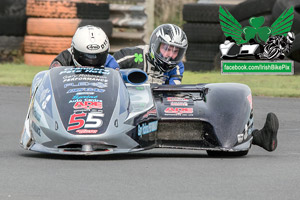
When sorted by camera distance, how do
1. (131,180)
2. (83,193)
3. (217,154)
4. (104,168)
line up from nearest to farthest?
(83,193), (131,180), (104,168), (217,154)

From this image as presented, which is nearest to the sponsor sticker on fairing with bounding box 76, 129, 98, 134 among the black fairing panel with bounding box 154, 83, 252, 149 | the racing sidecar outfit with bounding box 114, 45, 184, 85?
the black fairing panel with bounding box 154, 83, 252, 149

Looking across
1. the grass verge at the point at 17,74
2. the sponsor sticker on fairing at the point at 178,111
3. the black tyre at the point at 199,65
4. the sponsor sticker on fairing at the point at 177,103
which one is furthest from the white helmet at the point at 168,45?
the black tyre at the point at 199,65

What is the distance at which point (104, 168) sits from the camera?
6457 mm

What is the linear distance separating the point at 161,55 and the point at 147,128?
68.6 inches

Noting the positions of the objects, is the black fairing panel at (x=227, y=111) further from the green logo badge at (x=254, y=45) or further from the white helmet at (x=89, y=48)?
the green logo badge at (x=254, y=45)

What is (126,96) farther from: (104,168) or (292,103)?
(292,103)

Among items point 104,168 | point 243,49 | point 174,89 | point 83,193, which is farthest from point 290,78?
point 83,193

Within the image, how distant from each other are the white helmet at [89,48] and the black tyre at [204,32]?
24.9 feet

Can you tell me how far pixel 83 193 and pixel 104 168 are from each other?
3.38 ft

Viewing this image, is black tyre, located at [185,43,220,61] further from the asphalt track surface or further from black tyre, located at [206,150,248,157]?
black tyre, located at [206,150,248,157]

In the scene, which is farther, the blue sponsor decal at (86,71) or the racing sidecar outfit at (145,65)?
the racing sidecar outfit at (145,65)

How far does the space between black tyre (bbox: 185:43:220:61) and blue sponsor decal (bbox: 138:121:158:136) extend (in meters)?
8.44

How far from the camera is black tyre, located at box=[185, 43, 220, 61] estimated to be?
15469 mm

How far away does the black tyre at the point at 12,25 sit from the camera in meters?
17.0
